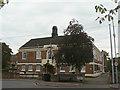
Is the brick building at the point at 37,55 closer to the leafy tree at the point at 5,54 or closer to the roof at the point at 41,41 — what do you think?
the roof at the point at 41,41

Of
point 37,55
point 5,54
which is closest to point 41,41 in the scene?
point 37,55

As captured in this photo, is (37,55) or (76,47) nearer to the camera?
(76,47)

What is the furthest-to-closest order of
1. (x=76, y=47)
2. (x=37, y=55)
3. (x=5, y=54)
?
(x=5, y=54), (x=37, y=55), (x=76, y=47)

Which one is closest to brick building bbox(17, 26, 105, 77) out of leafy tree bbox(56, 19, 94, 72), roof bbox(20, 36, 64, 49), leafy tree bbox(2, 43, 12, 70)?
roof bbox(20, 36, 64, 49)

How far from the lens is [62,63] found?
24109mm

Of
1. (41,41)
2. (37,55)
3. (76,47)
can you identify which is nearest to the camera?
(76,47)

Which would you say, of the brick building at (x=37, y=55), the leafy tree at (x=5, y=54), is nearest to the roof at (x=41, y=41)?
the brick building at (x=37, y=55)

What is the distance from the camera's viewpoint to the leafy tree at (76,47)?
22.7m

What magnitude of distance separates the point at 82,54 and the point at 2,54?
28.3 meters

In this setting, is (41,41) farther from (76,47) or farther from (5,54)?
(76,47)

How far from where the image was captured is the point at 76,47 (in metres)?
22.9

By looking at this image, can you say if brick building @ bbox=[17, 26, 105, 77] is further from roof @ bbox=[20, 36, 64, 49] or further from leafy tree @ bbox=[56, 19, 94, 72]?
leafy tree @ bbox=[56, 19, 94, 72]

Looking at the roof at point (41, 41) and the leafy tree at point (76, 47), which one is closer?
the leafy tree at point (76, 47)

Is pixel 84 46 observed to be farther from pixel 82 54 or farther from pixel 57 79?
pixel 57 79
